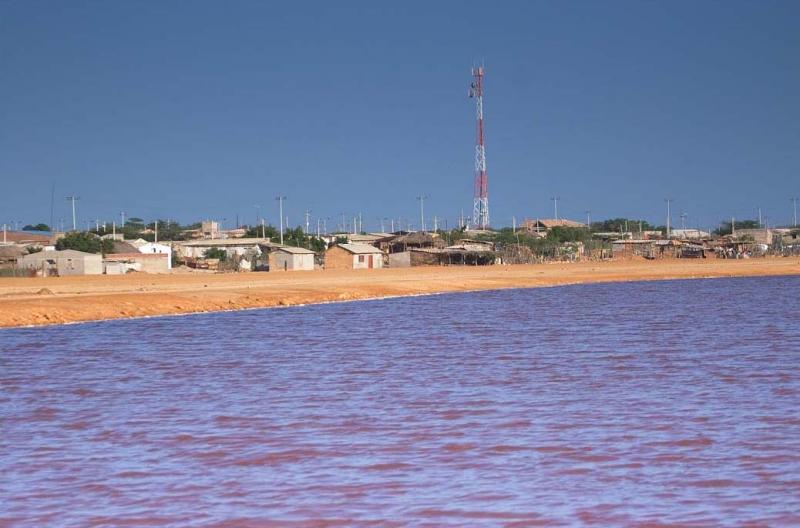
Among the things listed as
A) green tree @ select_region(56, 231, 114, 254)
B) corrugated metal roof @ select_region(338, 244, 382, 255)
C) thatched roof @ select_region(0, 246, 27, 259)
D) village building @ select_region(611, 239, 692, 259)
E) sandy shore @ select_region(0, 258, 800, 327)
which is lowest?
sandy shore @ select_region(0, 258, 800, 327)

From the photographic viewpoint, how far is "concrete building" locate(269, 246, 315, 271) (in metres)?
72.5

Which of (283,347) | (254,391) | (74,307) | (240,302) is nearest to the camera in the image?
(254,391)

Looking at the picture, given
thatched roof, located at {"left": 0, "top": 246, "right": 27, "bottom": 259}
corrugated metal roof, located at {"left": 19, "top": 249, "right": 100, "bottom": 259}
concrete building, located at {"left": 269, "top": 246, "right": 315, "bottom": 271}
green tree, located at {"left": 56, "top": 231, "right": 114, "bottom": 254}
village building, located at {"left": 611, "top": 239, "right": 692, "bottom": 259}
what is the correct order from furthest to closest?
1. village building, located at {"left": 611, "top": 239, "right": 692, "bottom": 259}
2. green tree, located at {"left": 56, "top": 231, "right": 114, "bottom": 254}
3. concrete building, located at {"left": 269, "top": 246, "right": 315, "bottom": 271}
4. thatched roof, located at {"left": 0, "top": 246, "right": 27, "bottom": 259}
5. corrugated metal roof, located at {"left": 19, "top": 249, "right": 100, "bottom": 259}

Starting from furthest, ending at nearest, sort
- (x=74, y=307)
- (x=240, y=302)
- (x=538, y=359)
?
(x=240, y=302)
(x=74, y=307)
(x=538, y=359)

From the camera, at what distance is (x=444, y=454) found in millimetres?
10984

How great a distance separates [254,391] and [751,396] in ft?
22.1

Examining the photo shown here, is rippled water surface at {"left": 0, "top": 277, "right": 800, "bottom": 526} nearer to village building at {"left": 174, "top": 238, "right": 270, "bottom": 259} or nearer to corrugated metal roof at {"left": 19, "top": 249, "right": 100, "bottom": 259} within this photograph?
corrugated metal roof at {"left": 19, "top": 249, "right": 100, "bottom": 259}

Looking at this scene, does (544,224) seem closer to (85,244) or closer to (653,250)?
(653,250)

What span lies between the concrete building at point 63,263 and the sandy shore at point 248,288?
427cm

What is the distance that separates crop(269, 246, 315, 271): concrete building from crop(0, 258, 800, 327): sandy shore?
8.03 metres

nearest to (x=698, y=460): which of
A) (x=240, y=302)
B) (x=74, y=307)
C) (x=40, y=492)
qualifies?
(x=40, y=492)

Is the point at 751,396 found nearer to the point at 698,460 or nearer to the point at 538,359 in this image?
the point at 698,460

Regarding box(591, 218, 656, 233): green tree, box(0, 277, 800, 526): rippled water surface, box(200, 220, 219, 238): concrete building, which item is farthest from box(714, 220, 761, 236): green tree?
box(0, 277, 800, 526): rippled water surface

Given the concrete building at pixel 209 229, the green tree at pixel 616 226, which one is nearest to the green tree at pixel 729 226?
the green tree at pixel 616 226
